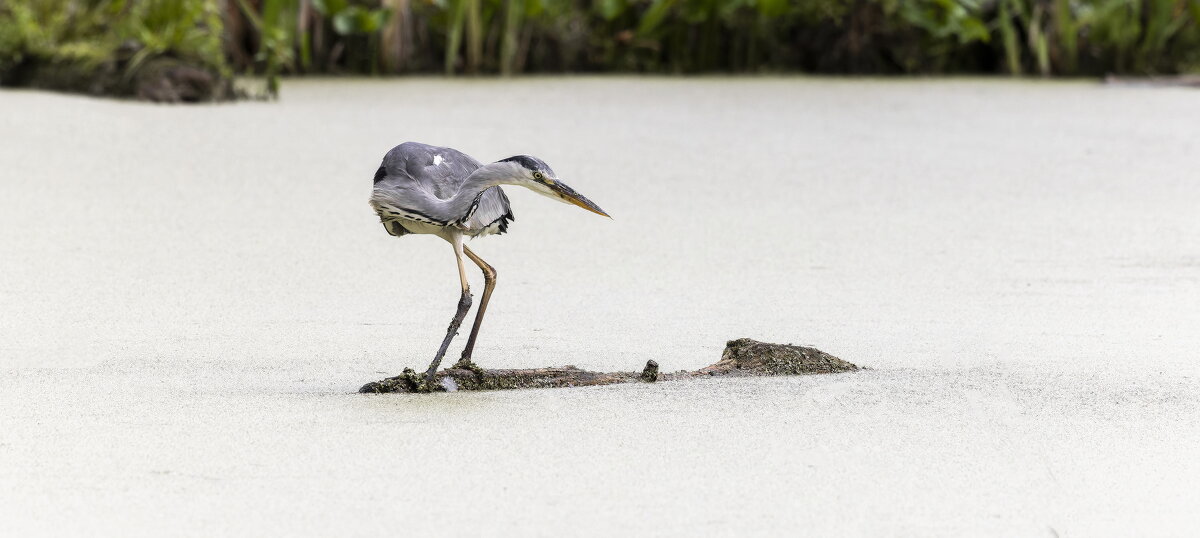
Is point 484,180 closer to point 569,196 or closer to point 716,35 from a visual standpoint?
point 569,196

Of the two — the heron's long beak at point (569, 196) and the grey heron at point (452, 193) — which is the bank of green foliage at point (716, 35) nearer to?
the grey heron at point (452, 193)

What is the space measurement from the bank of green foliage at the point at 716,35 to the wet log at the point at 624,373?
5.17m

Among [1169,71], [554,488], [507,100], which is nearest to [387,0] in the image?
[507,100]

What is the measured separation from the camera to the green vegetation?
8250mm

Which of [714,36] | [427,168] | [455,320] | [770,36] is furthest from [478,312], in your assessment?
[770,36]

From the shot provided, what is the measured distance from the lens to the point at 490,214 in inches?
116

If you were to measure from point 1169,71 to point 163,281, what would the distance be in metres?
6.66

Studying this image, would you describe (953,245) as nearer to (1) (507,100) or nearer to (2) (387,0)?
(1) (507,100)

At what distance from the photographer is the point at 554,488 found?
90.3 inches

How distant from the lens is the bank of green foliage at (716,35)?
8.26 meters

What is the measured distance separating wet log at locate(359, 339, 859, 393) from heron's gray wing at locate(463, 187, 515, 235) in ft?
0.84

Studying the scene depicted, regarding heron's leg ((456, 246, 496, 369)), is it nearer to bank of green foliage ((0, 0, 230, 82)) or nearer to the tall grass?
bank of green foliage ((0, 0, 230, 82))

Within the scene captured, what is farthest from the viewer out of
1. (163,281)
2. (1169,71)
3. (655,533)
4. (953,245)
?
(1169,71)

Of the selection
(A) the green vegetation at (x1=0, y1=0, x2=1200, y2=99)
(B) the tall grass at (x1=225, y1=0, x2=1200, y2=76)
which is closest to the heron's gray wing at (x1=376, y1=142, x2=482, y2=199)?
(A) the green vegetation at (x1=0, y1=0, x2=1200, y2=99)
